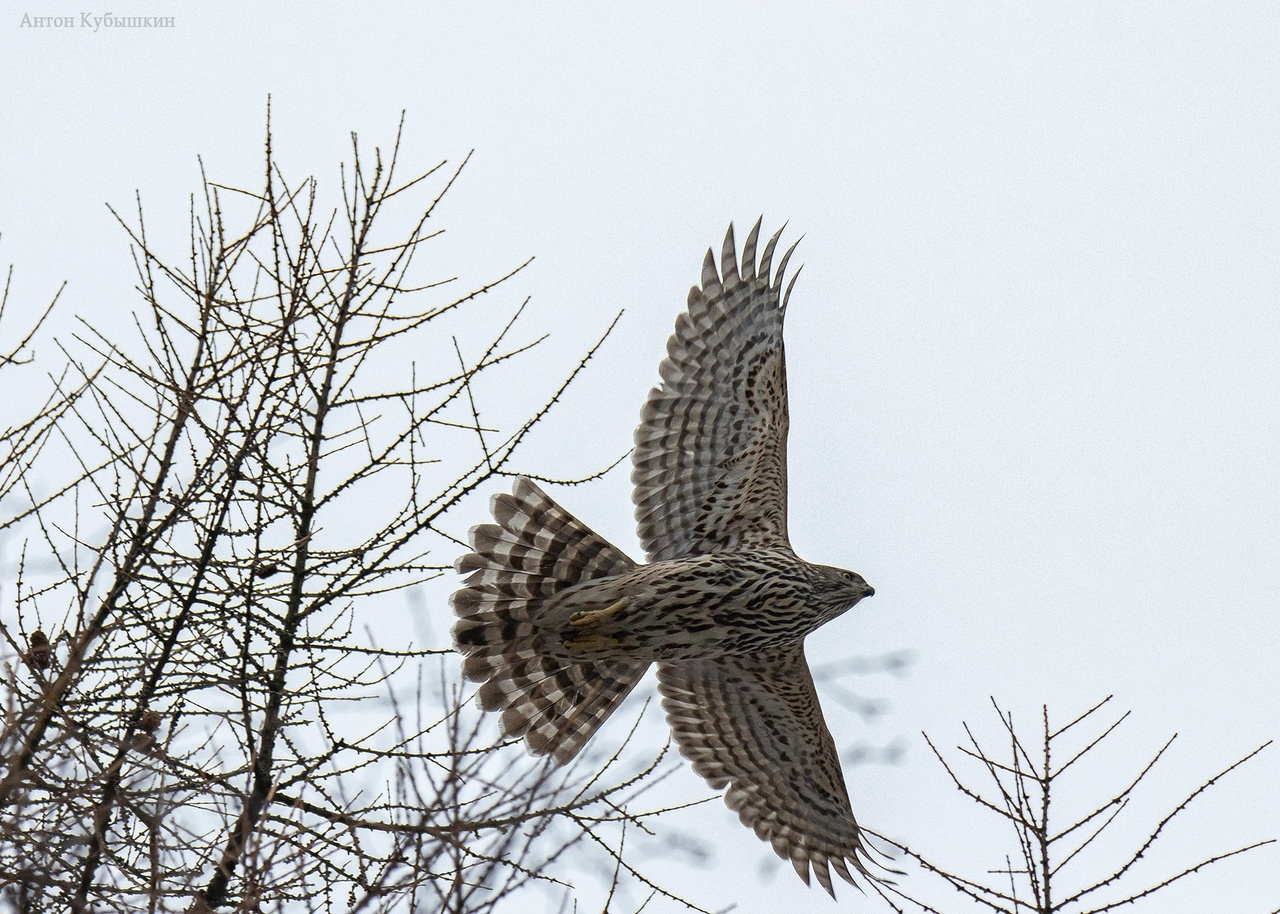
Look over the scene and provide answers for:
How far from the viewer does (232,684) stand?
5.09 metres

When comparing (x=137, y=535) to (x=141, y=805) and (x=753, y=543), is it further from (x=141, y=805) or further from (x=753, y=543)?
(x=753, y=543)

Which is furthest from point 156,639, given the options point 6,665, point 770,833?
point 770,833

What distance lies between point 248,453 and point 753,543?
4.36 metres

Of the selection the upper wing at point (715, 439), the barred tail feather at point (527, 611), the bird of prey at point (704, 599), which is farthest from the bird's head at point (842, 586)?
the barred tail feather at point (527, 611)

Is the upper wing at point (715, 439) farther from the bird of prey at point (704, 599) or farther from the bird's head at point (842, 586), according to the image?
the bird's head at point (842, 586)

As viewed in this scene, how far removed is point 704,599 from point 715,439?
1083 millimetres

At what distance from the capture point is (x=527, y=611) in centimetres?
889

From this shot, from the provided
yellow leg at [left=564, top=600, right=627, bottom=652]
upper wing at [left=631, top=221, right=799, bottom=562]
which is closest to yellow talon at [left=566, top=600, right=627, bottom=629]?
yellow leg at [left=564, top=600, right=627, bottom=652]

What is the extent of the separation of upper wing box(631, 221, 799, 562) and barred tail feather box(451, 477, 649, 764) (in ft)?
1.47

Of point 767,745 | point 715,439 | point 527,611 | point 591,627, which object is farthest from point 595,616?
point 767,745

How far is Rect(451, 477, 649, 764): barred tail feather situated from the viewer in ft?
29.0

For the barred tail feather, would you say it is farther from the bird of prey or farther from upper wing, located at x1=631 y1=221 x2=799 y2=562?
upper wing, located at x1=631 y1=221 x2=799 y2=562

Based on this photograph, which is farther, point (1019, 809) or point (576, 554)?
point (576, 554)

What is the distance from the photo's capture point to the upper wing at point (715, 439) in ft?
30.2
